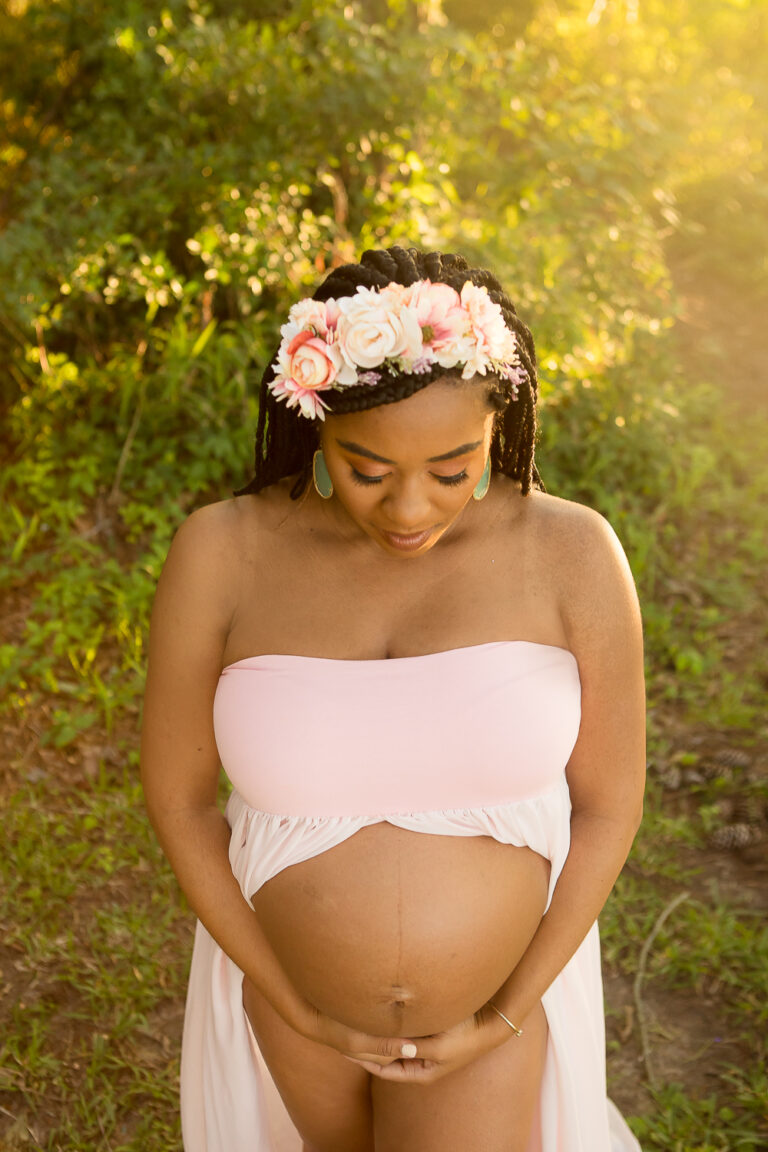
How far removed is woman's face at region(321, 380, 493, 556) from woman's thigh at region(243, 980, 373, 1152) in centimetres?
101

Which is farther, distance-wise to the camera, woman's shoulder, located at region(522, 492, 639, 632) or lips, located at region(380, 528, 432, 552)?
woman's shoulder, located at region(522, 492, 639, 632)

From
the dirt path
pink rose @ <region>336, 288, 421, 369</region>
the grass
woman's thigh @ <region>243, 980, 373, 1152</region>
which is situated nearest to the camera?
pink rose @ <region>336, 288, 421, 369</region>

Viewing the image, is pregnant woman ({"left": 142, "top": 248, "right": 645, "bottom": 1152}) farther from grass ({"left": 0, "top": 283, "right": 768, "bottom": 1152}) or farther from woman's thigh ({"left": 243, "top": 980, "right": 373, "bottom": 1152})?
grass ({"left": 0, "top": 283, "right": 768, "bottom": 1152})

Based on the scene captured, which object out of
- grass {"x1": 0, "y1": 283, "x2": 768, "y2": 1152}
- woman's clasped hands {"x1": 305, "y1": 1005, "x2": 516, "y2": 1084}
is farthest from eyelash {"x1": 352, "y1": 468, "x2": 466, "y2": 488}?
grass {"x1": 0, "y1": 283, "x2": 768, "y2": 1152}

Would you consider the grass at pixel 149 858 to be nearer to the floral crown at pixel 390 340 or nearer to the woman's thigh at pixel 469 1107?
the woman's thigh at pixel 469 1107

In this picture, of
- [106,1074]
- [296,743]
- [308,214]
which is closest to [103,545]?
[308,214]

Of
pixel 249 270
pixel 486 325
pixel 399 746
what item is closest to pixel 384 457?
pixel 486 325

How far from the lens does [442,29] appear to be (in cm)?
517

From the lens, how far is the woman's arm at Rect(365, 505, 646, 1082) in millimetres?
2059

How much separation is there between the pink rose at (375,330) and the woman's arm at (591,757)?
0.54m

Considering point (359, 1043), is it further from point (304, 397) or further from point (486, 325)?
point (486, 325)

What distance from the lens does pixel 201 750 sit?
220 centimetres

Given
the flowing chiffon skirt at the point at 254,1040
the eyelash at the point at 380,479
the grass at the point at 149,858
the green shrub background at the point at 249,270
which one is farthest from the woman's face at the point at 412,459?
the green shrub background at the point at 249,270

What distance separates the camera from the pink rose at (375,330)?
179 centimetres
